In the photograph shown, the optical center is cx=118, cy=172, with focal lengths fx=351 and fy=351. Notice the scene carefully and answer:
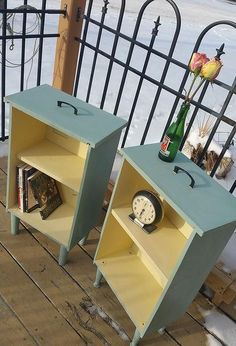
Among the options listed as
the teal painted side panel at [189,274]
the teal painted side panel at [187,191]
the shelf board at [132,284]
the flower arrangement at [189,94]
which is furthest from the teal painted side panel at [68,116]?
the shelf board at [132,284]

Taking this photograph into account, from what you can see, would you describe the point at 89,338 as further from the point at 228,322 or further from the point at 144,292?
the point at 228,322

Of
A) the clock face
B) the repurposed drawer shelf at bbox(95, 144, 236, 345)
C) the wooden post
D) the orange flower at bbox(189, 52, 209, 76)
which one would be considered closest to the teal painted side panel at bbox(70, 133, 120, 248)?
the repurposed drawer shelf at bbox(95, 144, 236, 345)

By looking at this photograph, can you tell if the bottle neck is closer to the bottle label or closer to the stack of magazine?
the bottle label

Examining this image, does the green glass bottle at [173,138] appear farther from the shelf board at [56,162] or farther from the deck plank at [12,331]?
the deck plank at [12,331]

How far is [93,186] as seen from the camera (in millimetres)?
1876

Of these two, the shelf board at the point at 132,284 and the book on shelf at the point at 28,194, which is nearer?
the shelf board at the point at 132,284

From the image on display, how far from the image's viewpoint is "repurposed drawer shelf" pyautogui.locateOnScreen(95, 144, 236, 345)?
1.41 metres

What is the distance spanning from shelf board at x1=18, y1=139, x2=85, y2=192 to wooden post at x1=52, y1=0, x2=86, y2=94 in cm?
76

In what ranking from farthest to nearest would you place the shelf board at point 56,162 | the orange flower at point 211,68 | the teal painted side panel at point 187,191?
the shelf board at point 56,162
the orange flower at point 211,68
the teal painted side panel at point 187,191

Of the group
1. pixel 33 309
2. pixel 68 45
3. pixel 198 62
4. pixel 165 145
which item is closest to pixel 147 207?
pixel 165 145

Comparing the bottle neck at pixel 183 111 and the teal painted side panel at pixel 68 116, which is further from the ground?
the bottle neck at pixel 183 111

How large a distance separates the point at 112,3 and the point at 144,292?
11.0 metres

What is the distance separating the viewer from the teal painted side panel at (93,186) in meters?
1.73

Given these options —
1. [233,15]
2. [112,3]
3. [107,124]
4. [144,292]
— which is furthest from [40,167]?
[233,15]
